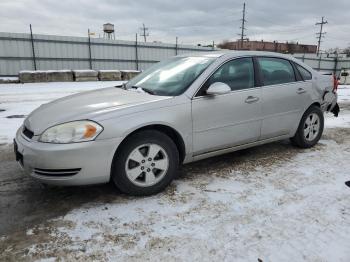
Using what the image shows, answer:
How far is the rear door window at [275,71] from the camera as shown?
4316 millimetres

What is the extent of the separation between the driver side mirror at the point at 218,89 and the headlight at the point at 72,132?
1.30 m

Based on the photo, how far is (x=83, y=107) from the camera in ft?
10.8

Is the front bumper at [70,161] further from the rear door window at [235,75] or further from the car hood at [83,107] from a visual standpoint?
the rear door window at [235,75]

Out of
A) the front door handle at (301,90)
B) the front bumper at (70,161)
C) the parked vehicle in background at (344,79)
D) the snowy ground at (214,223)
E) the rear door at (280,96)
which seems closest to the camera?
the snowy ground at (214,223)

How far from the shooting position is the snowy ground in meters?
2.39

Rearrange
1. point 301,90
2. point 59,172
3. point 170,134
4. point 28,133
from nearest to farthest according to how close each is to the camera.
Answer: point 59,172, point 28,133, point 170,134, point 301,90

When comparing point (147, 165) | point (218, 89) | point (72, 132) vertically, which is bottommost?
point (147, 165)

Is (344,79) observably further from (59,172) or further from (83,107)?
(59,172)

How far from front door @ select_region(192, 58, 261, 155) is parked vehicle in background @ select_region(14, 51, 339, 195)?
0.01 metres

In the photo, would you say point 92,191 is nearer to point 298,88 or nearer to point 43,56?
point 298,88

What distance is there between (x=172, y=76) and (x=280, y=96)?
4.99 ft

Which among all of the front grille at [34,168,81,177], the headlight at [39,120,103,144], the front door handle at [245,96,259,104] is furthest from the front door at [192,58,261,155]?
the front grille at [34,168,81,177]

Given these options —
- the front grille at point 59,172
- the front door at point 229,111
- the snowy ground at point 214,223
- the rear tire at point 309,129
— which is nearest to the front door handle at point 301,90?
the rear tire at point 309,129

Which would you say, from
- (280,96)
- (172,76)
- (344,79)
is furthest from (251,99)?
(344,79)
